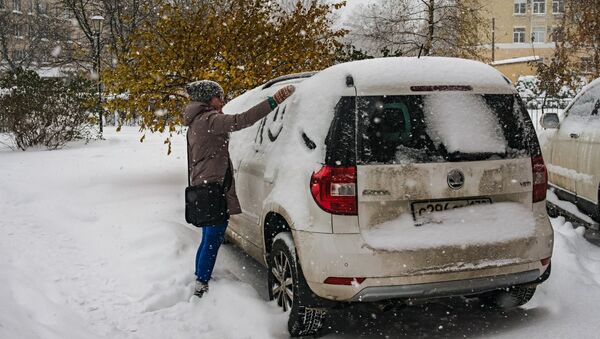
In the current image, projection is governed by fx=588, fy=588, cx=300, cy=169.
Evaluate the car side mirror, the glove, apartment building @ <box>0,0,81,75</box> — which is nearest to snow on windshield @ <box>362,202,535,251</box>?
the glove

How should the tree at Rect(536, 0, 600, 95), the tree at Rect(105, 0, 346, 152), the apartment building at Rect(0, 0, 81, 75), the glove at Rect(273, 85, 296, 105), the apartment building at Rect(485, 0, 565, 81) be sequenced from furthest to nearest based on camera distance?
the apartment building at Rect(485, 0, 565, 81)
the apartment building at Rect(0, 0, 81, 75)
the tree at Rect(536, 0, 600, 95)
the tree at Rect(105, 0, 346, 152)
the glove at Rect(273, 85, 296, 105)

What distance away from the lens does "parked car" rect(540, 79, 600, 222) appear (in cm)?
630

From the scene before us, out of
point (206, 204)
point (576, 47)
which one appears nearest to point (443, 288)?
point (206, 204)

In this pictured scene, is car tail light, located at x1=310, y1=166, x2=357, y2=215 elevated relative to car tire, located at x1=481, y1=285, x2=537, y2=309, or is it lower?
elevated

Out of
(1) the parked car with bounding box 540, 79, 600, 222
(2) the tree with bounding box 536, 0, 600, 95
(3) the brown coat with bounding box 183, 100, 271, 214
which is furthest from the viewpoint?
(2) the tree with bounding box 536, 0, 600, 95

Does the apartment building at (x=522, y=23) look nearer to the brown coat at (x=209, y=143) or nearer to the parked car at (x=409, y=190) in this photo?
the brown coat at (x=209, y=143)

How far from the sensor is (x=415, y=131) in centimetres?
365

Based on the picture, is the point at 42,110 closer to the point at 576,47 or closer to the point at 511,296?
the point at 576,47

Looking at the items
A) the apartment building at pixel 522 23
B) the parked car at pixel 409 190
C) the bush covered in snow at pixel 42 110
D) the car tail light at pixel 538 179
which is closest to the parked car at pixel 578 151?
the car tail light at pixel 538 179

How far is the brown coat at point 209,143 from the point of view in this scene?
463cm

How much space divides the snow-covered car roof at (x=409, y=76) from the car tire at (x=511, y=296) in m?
1.43

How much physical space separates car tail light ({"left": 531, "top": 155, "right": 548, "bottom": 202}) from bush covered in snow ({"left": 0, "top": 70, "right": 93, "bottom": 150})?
489 inches

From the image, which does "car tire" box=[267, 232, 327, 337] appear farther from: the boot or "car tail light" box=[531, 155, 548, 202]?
"car tail light" box=[531, 155, 548, 202]

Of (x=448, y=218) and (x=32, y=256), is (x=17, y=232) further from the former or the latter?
(x=448, y=218)
